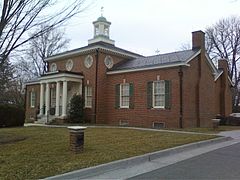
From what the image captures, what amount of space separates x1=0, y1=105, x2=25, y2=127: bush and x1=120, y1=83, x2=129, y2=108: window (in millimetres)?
8089

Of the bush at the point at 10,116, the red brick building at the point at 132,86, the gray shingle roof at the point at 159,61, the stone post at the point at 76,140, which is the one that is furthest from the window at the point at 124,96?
the stone post at the point at 76,140

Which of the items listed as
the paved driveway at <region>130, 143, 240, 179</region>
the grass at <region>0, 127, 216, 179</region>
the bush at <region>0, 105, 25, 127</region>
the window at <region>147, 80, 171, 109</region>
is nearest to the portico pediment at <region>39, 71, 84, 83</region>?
the bush at <region>0, 105, 25, 127</region>

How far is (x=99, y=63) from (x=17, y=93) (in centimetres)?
2930

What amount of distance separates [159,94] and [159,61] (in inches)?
118

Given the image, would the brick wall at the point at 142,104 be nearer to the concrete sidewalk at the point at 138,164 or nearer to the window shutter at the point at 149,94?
the window shutter at the point at 149,94

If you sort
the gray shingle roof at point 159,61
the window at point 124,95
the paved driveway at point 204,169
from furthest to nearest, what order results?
the window at point 124,95, the gray shingle roof at point 159,61, the paved driveway at point 204,169

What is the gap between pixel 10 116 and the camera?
75.9 ft

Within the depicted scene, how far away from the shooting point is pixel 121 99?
1094 inches

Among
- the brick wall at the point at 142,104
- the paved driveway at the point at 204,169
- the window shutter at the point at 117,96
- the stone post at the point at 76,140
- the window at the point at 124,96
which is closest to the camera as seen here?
the paved driveway at the point at 204,169

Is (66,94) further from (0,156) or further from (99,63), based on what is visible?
(0,156)

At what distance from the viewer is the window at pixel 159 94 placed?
2464 cm

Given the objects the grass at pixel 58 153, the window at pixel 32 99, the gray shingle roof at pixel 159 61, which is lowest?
the grass at pixel 58 153

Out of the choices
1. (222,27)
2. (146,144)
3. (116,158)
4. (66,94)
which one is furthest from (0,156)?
(222,27)

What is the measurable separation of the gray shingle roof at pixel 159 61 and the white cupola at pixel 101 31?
159 inches
